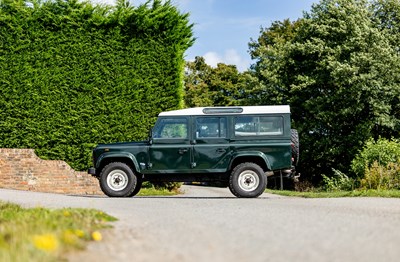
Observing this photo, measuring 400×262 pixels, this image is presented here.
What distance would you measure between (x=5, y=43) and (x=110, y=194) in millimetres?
6792

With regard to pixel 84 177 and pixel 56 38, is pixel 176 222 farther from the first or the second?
pixel 56 38

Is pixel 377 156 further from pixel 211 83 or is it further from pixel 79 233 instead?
Answer: pixel 211 83

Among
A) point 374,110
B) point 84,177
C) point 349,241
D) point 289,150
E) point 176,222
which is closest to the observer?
point 349,241

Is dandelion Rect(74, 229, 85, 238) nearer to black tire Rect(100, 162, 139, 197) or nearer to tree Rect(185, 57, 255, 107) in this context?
black tire Rect(100, 162, 139, 197)

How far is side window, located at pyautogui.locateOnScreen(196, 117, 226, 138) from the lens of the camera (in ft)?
44.1

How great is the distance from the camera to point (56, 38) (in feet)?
57.4

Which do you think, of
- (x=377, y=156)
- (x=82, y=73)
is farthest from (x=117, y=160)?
(x=377, y=156)

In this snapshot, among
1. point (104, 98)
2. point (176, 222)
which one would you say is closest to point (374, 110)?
point (104, 98)

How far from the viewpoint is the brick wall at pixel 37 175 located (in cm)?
1683

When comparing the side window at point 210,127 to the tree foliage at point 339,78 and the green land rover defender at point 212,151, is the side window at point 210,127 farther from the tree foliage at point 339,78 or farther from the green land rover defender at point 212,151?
the tree foliage at point 339,78

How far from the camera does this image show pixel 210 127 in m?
13.5

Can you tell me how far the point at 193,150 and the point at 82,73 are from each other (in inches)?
223

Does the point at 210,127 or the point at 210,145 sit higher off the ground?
the point at 210,127

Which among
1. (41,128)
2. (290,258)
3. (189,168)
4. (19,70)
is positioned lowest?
(290,258)
